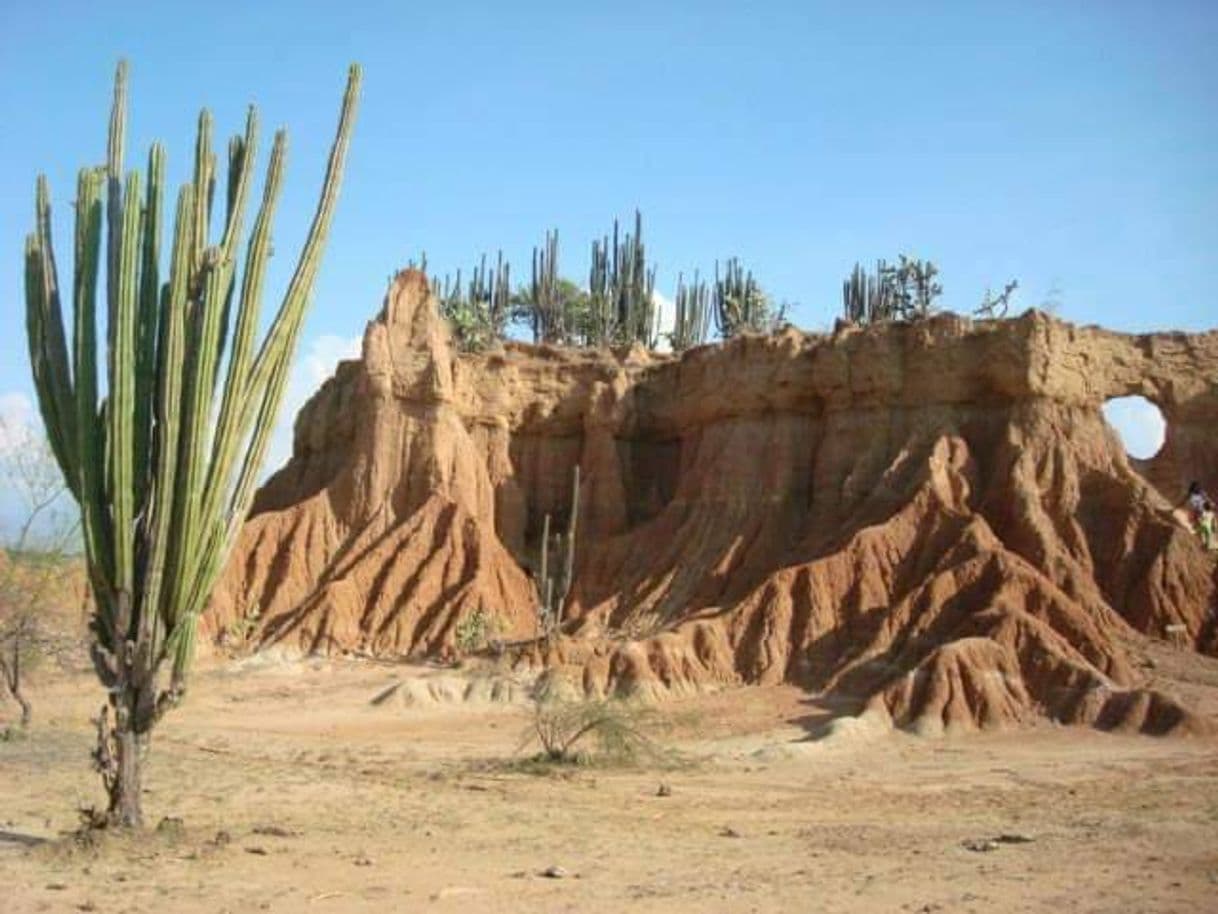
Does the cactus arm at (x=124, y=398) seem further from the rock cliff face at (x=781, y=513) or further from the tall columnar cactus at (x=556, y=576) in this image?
the tall columnar cactus at (x=556, y=576)

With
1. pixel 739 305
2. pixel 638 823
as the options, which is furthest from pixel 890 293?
pixel 638 823

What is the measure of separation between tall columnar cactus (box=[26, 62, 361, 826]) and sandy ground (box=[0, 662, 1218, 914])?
2.10 metres

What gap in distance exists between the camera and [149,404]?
47.5 ft

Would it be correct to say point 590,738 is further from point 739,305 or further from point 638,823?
point 739,305

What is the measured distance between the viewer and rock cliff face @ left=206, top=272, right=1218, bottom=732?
33.5m

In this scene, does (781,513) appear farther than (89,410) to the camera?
Yes

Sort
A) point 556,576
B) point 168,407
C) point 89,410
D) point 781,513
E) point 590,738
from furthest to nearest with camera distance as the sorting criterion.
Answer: point 556,576 < point 781,513 < point 590,738 < point 89,410 < point 168,407

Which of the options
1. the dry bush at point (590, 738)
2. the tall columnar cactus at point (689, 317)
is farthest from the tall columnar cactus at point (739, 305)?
the dry bush at point (590, 738)

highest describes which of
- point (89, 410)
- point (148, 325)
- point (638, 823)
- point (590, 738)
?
point (148, 325)

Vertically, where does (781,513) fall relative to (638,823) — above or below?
above

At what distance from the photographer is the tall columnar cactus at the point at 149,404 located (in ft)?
46.2

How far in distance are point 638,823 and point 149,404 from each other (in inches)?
327

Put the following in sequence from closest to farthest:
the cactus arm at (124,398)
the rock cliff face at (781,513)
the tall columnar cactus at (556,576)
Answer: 1. the cactus arm at (124,398)
2. the rock cliff face at (781,513)
3. the tall columnar cactus at (556,576)

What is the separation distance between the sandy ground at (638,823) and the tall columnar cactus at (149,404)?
6.91 ft
